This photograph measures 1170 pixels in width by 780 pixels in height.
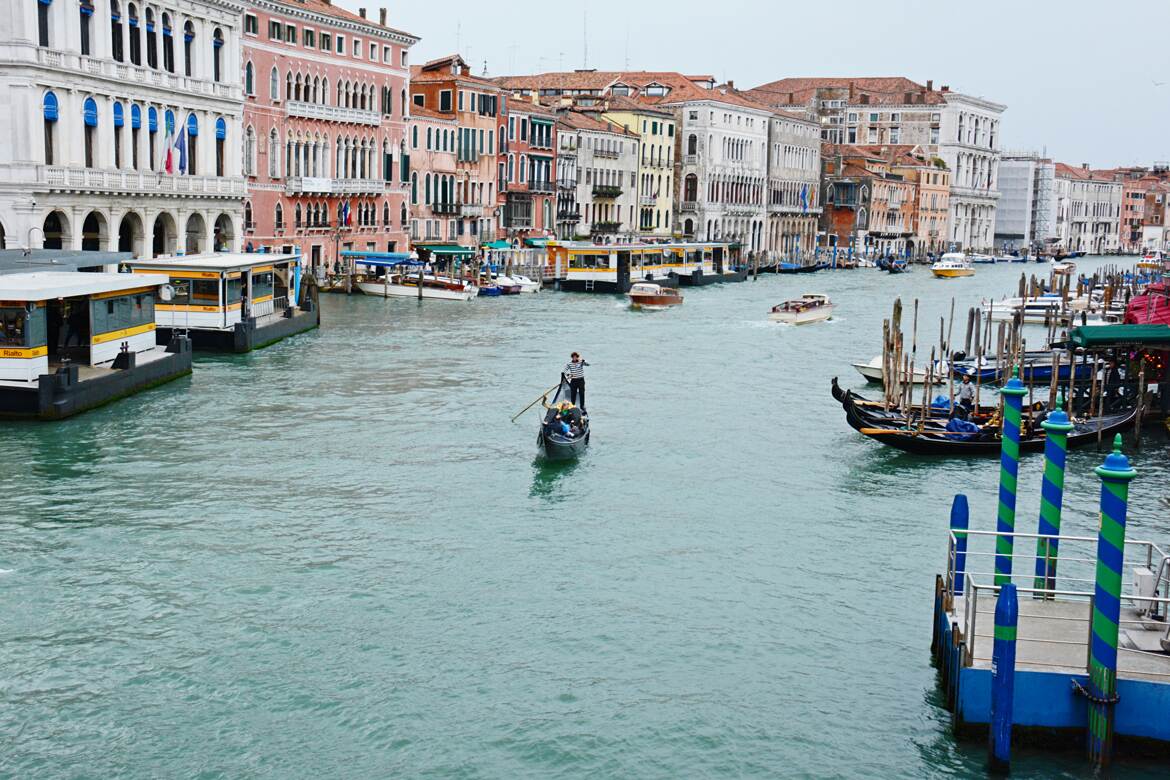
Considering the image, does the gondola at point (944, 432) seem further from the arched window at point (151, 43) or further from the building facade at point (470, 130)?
the building facade at point (470, 130)

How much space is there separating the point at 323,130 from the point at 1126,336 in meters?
28.3

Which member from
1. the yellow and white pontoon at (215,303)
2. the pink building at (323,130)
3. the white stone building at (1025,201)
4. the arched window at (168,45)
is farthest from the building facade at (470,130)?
the white stone building at (1025,201)

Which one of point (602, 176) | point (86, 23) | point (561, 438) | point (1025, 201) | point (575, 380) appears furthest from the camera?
Result: point (1025, 201)

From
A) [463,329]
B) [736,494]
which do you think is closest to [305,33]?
[463,329]

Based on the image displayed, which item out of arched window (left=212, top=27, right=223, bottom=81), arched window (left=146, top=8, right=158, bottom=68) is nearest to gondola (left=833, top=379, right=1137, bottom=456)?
arched window (left=146, top=8, right=158, bottom=68)

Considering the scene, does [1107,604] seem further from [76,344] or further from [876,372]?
[876,372]

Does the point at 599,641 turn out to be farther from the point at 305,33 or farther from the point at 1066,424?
the point at 305,33

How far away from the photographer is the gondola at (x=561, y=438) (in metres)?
15.8

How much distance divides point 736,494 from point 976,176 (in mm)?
88282

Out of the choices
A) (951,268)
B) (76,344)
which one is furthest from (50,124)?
(951,268)

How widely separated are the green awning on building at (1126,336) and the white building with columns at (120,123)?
1916cm

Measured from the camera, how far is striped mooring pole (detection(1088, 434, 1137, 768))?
7539 millimetres

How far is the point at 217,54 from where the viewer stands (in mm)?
35250

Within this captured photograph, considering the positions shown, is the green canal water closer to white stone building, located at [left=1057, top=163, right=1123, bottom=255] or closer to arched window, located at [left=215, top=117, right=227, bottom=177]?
arched window, located at [left=215, top=117, right=227, bottom=177]
